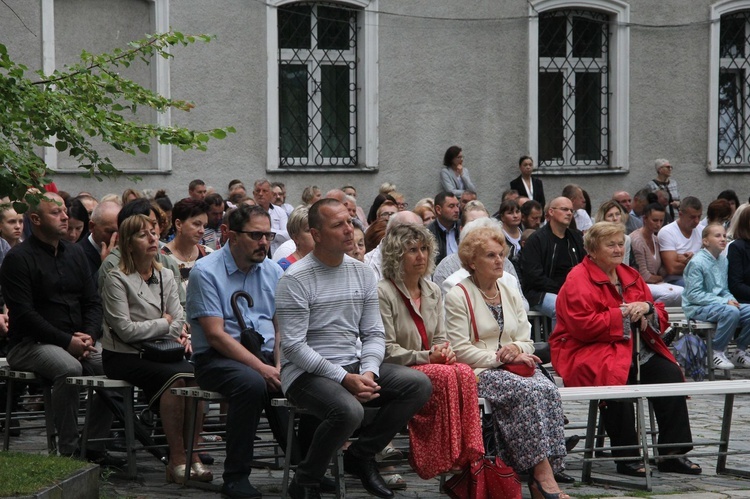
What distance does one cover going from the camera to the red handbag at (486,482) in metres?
7.06

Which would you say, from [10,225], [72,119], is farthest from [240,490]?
[10,225]

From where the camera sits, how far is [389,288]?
25.2 feet

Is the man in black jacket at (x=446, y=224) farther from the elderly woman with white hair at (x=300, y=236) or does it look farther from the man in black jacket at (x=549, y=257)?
the elderly woman with white hair at (x=300, y=236)

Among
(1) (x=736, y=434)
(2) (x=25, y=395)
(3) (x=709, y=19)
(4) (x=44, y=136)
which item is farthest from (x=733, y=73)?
(4) (x=44, y=136)

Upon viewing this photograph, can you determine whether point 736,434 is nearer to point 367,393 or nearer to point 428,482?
point 428,482

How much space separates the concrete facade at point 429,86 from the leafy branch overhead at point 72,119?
28.5ft

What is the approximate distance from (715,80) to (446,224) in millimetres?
8832

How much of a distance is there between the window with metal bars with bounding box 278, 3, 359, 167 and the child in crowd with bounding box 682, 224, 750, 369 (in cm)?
674

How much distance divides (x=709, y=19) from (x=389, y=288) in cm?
1356

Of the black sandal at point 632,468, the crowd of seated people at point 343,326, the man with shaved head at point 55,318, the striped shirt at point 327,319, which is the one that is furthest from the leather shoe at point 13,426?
the black sandal at point 632,468

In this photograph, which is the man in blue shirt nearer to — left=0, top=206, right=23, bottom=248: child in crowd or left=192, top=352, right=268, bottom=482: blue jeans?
left=192, top=352, right=268, bottom=482: blue jeans

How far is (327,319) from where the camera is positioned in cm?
720

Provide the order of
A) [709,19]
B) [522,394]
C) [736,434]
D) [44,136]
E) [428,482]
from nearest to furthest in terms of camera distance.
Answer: [44,136], [522,394], [428,482], [736,434], [709,19]

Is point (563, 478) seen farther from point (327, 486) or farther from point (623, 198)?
point (623, 198)
